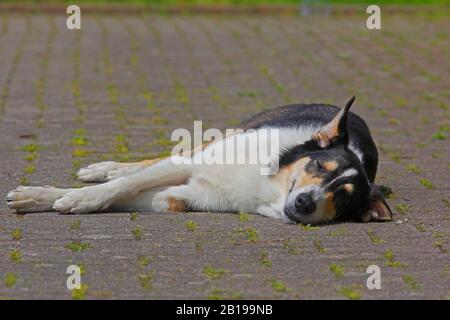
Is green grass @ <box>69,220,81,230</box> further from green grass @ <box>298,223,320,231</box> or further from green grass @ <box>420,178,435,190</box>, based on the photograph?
green grass @ <box>420,178,435,190</box>

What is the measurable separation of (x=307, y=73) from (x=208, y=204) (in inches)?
224

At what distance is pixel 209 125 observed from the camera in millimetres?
9250

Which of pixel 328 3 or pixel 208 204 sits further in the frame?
pixel 328 3

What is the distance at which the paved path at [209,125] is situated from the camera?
17.0ft

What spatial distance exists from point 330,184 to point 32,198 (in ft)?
6.34

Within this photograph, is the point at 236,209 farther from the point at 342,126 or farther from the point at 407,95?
the point at 407,95

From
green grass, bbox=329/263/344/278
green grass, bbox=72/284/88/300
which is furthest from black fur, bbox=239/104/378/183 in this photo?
green grass, bbox=72/284/88/300

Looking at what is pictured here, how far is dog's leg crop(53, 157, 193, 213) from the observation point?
6.24m

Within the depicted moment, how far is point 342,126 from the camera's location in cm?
638

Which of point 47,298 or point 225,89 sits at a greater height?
point 225,89

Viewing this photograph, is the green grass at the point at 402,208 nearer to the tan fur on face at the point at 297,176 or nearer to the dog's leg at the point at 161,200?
the tan fur on face at the point at 297,176

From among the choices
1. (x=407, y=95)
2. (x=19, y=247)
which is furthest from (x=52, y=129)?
(x=407, y=95)

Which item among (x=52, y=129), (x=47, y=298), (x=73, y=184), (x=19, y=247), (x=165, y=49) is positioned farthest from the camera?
(x=165, y=49)

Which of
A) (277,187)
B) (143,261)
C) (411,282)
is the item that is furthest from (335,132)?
(143,261)
